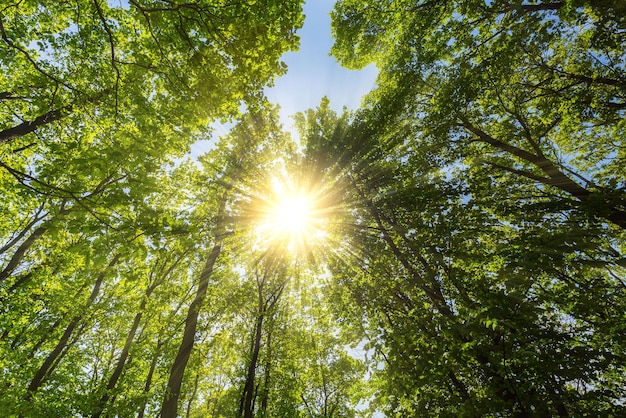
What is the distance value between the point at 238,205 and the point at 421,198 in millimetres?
8099

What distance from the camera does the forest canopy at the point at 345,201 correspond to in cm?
439

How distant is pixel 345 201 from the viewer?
11.5 metres

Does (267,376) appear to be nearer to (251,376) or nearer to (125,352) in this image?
(251,376)

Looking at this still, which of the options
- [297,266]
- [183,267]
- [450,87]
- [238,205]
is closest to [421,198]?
[450,87]

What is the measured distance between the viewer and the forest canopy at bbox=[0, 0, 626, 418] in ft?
14.4

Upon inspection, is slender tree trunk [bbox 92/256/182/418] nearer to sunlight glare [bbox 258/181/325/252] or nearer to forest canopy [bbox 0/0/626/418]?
forest canopy [bbox 0/0/626/418]

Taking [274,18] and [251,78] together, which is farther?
[251,78]

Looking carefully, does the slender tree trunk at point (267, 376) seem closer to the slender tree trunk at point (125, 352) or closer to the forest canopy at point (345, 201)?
the forest canopy at point (345, 201)

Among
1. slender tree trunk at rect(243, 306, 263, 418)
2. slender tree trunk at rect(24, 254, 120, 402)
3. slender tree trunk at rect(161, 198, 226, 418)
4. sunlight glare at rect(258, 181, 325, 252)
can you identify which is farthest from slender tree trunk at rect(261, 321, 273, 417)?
slender tree trunk at rect(24, 254, 120, 402)

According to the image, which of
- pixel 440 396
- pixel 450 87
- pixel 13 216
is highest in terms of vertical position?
pixel 450 87

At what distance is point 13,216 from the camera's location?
11.3 meters

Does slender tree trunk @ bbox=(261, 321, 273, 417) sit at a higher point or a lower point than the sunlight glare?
lower

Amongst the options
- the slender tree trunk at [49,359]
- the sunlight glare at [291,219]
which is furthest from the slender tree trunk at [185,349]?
the slender tree trunk at [49,359]

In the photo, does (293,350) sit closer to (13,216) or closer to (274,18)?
(13,216)
